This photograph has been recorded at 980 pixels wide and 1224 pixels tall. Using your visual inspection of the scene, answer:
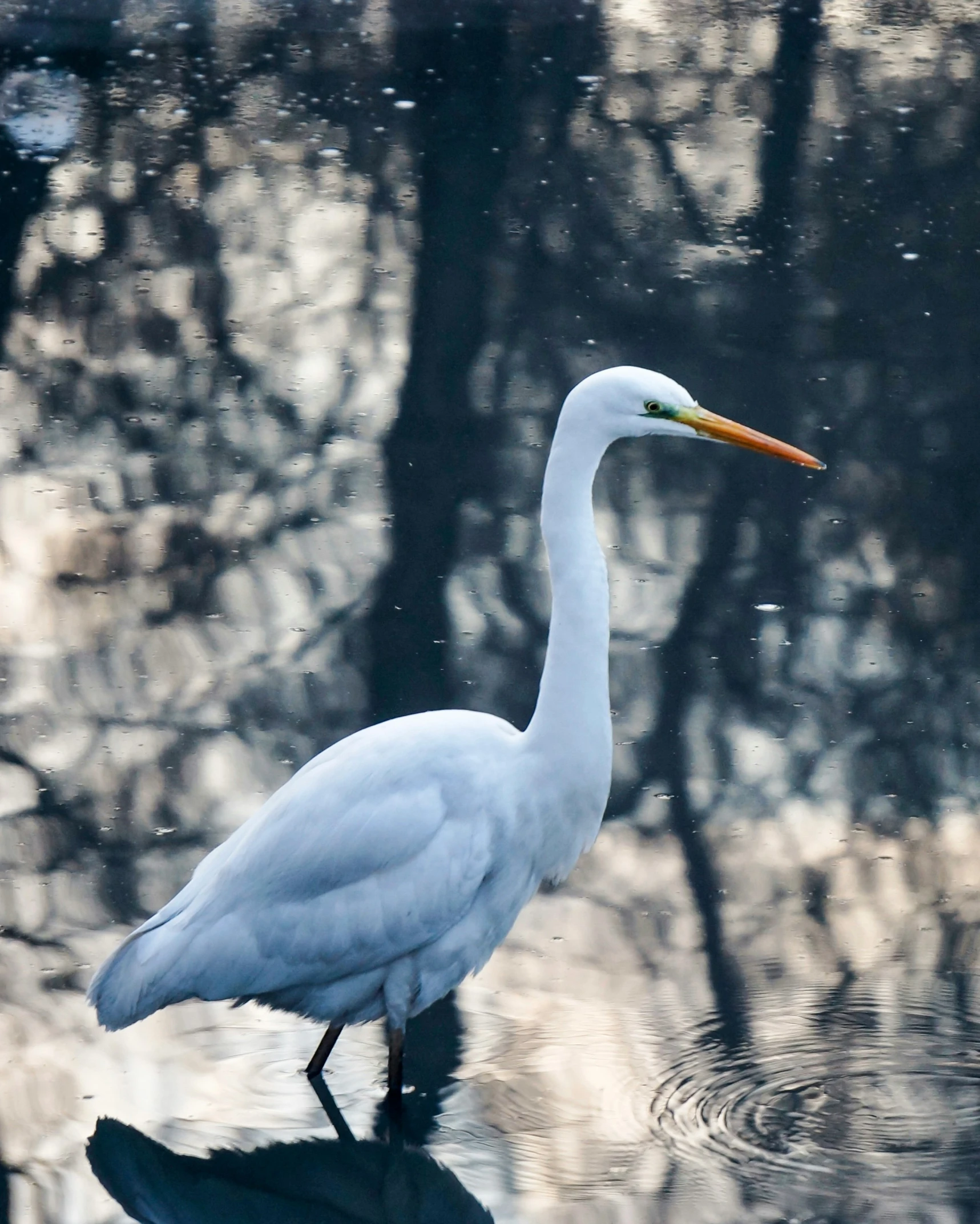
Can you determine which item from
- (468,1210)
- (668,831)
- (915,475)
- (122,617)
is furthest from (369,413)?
(468,1210)

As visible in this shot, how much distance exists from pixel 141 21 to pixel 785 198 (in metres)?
3.70

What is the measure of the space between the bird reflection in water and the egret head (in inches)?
45.7

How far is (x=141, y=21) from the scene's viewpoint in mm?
8414

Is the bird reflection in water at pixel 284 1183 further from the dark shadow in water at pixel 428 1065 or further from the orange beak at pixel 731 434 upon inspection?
the orange beak at pixel 731 434

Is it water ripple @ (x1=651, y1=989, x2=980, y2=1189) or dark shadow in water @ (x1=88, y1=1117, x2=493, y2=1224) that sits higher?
water ripple @ (x1=651, y1=989, x2=980, y2=1189)

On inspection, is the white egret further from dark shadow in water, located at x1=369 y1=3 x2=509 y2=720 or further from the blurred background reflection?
dark shadow in water, located at x1=369 y1=3 x2=509 y2=720

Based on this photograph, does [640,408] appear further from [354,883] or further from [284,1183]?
[284,1183]

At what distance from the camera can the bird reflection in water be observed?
8.19ft

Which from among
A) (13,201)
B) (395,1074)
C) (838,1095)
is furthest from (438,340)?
(838,1095)

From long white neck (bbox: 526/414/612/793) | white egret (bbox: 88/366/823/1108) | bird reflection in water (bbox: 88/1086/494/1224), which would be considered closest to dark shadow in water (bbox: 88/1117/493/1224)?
bird reflection in water (bbox: 88/1086/494/1224)

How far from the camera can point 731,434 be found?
2566 mm

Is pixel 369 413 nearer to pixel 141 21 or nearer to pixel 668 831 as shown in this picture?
pixel 668 831

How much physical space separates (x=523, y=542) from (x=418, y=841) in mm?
2095

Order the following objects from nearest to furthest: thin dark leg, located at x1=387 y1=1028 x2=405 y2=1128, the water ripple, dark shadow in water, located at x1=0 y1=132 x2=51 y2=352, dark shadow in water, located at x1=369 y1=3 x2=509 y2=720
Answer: the water ripple
thin dark leg, located at x1=387 y1=1028 x2=405 y2=1128
dark shadow in water, located at x1=369 y1=3 x2=509 y2=720
dark shadow in water, located at x1=0 y1=132 x2=51 y2=352
